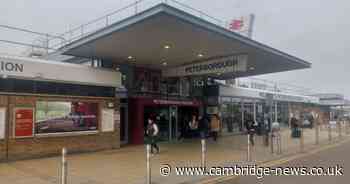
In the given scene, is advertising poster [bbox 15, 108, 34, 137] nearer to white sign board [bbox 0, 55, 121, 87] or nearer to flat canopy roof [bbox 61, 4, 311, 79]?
white sign board [bbox 0, 55, 121, 87]

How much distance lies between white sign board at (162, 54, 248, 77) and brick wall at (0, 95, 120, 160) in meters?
4.97

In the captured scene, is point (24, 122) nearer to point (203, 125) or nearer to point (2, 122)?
point (2, 122)

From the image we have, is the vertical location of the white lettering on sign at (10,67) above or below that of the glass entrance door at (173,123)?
above

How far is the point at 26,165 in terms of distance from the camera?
1150 centimetres

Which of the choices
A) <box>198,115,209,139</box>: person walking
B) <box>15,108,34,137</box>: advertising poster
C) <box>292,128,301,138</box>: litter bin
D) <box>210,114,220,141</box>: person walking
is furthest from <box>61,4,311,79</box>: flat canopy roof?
<box>292,128,301,138</box>: litter bin

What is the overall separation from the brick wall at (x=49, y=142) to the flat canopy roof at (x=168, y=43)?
8.81ft

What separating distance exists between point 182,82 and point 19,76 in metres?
11.6

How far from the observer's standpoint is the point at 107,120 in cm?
1616

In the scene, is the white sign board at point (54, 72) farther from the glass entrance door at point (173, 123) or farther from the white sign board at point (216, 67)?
the glass entrance door at point (173, 123)

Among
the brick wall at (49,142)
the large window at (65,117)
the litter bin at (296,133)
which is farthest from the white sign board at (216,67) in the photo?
the litter bin at (296,133)

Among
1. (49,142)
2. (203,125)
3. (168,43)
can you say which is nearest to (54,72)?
(49,142)

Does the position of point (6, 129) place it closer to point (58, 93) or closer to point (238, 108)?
point (58, 93)

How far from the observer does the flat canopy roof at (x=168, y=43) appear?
454 inches

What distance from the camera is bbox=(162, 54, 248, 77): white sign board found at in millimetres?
16547
